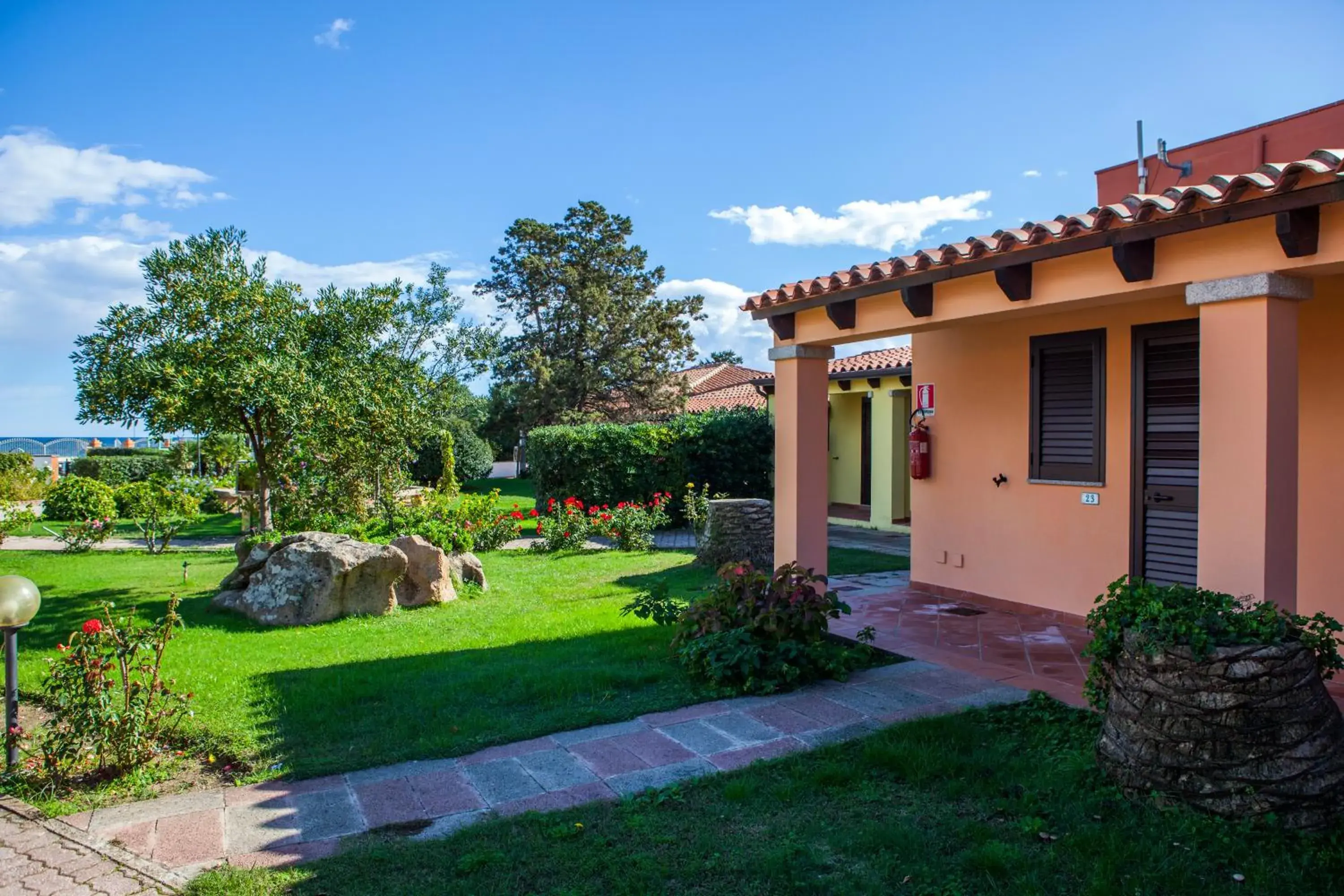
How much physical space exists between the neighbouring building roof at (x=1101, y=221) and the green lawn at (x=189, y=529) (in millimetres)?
14797

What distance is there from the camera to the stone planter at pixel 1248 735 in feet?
10.6

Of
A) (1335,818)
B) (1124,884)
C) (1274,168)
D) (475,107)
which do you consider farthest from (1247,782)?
(475,107)

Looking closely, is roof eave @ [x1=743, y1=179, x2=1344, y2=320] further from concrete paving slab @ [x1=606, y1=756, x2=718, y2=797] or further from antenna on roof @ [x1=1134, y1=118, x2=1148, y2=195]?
antenna on roof @ [x1=1134, y1=118, x2=1148, y2=195]

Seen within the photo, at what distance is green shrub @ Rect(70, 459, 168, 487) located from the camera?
2509 cm

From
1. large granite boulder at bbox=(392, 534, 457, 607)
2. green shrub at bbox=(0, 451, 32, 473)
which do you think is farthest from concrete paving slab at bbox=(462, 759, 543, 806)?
green shrub at bbox=(0, 451, 32, 473)

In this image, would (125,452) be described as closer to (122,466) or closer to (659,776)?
(122,466)

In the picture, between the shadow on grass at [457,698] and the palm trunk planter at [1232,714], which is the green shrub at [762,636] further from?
the palm trunk planter at [1232,714]

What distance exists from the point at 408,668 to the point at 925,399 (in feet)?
18.9

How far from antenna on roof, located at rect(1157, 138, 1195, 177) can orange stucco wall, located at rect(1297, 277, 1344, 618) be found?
9.54ft

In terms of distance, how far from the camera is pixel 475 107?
1098cm

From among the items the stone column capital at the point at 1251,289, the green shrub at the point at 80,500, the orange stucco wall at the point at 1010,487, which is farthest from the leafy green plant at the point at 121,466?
the stone column capital at the point at 1251,289

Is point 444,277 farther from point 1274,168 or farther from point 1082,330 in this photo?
point 1274,168

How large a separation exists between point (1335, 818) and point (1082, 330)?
4689 millimetres

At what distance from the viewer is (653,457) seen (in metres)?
16.5
